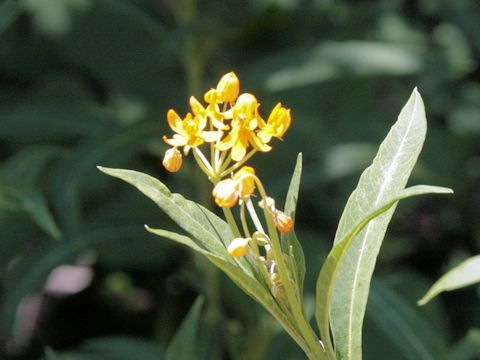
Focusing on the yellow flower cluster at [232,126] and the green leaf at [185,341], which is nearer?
the yellow flower cluster at [232,126]

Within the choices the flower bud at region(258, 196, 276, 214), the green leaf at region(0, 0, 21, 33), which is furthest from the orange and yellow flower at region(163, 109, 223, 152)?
the green leaf at region(0, 0, 21, 33)

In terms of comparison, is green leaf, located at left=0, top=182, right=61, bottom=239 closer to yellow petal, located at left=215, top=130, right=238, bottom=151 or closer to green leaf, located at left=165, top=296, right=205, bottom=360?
green leaf, located at left=165, top=296, right=205, bottom=360

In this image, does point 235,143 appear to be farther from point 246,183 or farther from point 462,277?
point 462,277

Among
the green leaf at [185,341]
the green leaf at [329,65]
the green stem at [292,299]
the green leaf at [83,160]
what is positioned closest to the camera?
the green stem at [292,299]

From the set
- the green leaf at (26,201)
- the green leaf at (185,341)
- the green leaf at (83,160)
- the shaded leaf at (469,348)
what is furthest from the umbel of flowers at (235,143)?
the green leaf at (83,160)

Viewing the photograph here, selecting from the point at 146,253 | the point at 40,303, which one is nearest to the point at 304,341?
the point at 146,253

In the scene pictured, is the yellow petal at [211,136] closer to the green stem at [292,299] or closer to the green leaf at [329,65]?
the green stem at [292,299]
